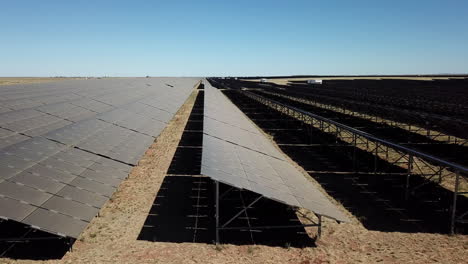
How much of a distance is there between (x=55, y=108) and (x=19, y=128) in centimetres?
881

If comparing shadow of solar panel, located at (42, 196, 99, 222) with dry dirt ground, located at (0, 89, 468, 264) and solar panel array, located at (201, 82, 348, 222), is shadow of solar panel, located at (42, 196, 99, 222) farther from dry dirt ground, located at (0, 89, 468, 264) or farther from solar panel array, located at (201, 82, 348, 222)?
solar panel array, located at (201, 82, 348, 222)

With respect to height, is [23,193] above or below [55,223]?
above

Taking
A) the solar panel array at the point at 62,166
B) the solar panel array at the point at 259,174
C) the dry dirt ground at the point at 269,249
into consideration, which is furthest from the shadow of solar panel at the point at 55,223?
the solar panel array at the point at 259,174

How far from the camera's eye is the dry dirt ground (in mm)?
11852

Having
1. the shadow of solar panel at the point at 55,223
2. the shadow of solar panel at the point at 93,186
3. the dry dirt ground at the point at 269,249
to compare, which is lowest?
the dry dirt ground at the point at 269,249

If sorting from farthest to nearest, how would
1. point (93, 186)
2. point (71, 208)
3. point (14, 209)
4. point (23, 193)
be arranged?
1. point (93, 186)
2. point (71, 208)
3. point (23, 193)
4. point (14, 209)

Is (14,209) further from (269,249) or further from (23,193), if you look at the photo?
(269,249)

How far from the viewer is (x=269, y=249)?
12.7 metres

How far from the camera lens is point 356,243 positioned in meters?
13.3

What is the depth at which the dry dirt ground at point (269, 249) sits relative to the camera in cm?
1185

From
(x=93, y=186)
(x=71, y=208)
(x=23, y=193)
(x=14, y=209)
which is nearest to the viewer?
(x=14, y=209)

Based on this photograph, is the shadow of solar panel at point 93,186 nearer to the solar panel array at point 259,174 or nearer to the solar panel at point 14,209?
the solar panel at point 14,209

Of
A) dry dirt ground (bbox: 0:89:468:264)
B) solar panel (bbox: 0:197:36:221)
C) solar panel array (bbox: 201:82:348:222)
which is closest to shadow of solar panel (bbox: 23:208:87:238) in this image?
solar panel (bbox: 0:197:36:221)

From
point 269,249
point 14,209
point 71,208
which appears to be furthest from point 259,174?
point 14,209
